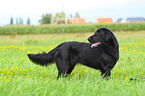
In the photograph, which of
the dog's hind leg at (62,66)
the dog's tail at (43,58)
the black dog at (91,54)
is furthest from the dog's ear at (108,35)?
the dog's tail at (43,58)

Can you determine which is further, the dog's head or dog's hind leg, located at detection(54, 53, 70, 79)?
dog's hind leg, located at detection(54, 53, 70, 79)

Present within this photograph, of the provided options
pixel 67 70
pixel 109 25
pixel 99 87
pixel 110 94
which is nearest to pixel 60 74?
pixel 67 70

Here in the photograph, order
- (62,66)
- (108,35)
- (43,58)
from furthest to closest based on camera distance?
(43,58) → (62,66) → (108,35)

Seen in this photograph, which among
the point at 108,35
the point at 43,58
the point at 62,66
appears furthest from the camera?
the point at 43,58

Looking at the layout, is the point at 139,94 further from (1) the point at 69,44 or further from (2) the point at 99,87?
(1) the point at 69,44

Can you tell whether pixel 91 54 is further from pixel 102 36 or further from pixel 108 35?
pixel 108 35

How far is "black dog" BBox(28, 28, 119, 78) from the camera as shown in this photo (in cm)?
432

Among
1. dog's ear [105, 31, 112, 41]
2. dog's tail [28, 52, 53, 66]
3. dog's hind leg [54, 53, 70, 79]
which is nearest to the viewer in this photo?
dog's ear [105, 31, 112, 41]

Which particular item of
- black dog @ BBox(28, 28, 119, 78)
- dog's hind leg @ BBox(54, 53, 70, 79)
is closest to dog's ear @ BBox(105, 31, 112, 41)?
black dog @ BBox(28, 28, 119, 78)

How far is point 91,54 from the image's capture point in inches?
177

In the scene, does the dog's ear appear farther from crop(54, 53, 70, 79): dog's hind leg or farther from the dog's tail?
the dog's tail

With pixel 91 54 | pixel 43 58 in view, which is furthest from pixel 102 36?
pixel 43 58

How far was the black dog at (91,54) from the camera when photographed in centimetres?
432

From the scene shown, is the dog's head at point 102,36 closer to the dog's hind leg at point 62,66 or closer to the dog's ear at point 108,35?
the dog's ear at point 108,35
